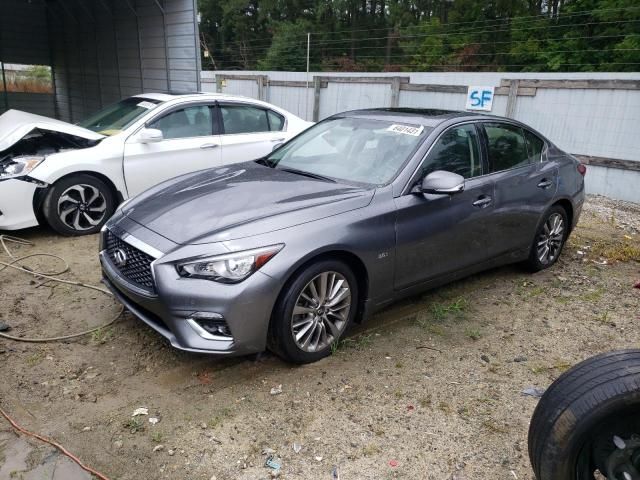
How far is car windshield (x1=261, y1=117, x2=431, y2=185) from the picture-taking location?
4055 millimetres

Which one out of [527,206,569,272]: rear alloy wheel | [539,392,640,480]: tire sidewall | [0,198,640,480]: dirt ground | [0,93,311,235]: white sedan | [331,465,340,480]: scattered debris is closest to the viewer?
[539,392,640,480]: tire sidewall

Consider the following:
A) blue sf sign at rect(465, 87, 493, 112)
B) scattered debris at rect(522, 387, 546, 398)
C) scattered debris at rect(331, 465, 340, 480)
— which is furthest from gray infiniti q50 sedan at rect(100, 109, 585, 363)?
blue sf sign at rect(465, 87, 493, 112)

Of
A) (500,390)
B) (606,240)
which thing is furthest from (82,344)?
(606,240)

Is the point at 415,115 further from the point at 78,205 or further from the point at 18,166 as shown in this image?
the point at 18,166

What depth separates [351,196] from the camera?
A: 3703mm

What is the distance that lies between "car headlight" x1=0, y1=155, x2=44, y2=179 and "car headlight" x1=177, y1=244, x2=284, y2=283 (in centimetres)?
323

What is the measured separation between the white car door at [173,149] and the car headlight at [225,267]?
10.9 feet

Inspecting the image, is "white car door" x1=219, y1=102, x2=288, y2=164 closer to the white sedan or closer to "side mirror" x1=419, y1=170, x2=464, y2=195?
the white sedan

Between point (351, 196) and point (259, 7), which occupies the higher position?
point (259, 7)

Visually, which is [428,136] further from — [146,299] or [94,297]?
[94,297]

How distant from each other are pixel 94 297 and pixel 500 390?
320 centimetres

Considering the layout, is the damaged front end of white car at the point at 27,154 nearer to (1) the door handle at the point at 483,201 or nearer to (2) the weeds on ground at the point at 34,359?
(2) the weeds on ground at the point at 34,359

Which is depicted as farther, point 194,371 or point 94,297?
point 94,297

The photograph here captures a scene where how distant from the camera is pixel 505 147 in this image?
15.9 ft
